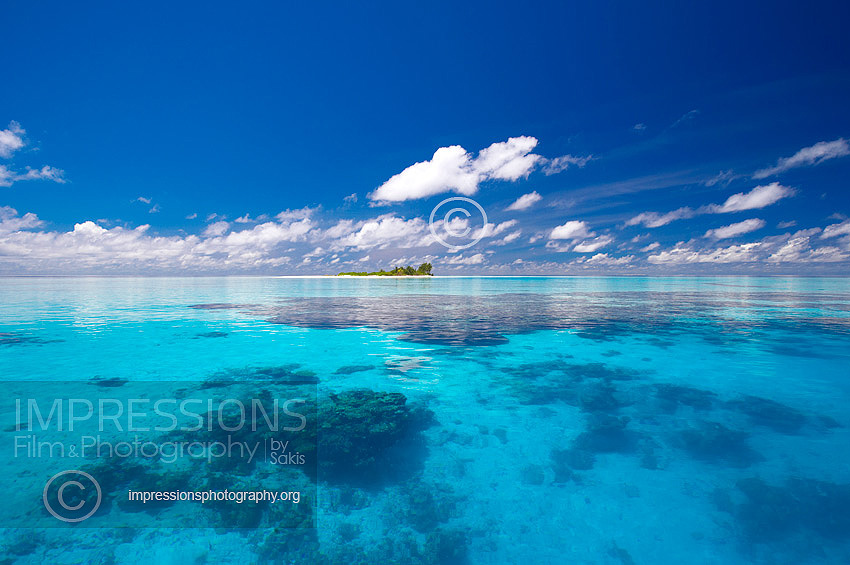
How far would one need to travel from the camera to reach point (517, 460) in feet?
26.8

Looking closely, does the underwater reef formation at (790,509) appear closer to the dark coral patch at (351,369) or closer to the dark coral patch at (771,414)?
the dark coral patch at (771,414)

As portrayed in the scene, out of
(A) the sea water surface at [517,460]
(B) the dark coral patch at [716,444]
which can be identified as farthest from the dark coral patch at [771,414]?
(B) the dark coral patch at [716,444]

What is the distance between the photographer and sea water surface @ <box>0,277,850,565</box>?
565cm

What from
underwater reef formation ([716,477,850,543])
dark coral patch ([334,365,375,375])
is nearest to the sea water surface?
underwater reef formation ([716,477,850,543])

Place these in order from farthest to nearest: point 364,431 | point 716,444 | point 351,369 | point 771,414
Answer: point 351,369 < point 771,414 < point 364,431 < point 716,444

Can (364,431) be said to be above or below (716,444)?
above

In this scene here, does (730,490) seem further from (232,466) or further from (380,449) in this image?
(232,466)

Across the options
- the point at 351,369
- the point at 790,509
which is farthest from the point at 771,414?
the point at 351,369

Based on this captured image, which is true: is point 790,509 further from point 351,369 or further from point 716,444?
point 351,369

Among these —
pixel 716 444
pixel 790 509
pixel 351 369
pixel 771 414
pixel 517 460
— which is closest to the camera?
pixel 790 509

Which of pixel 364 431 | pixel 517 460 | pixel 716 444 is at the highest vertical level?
pixel 364 431

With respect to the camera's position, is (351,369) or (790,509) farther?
(351,369)

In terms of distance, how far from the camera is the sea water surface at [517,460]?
5.65 m

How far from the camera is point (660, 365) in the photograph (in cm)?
1534
